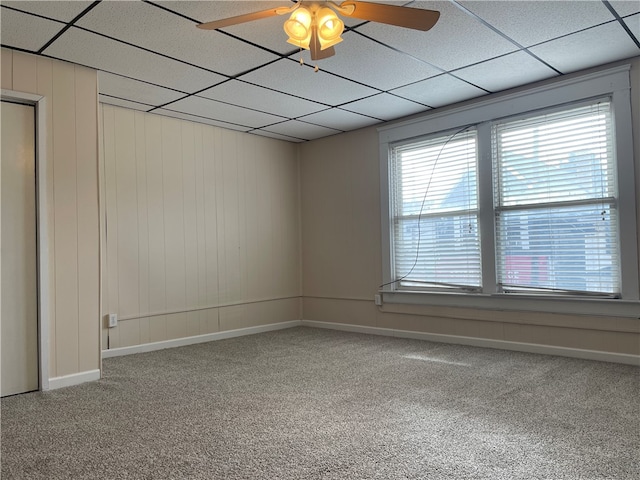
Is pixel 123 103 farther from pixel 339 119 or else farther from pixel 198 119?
pixel 339 119

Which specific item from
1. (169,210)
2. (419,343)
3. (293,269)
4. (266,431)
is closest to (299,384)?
(266,431)

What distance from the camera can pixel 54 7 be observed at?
2.77 meters

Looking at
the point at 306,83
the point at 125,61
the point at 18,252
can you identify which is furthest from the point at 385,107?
the point at 18,252

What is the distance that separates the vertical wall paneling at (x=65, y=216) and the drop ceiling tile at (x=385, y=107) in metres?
2.48

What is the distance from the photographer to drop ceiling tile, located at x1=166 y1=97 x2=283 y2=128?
4.60 metres

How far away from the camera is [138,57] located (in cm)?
349

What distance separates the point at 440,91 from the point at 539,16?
142 centimetres

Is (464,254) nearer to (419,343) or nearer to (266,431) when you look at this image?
(419,343)

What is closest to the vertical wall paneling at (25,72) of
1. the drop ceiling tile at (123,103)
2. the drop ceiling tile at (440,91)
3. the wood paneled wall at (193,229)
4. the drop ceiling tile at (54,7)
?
the drop ceiling tile at (54,7)

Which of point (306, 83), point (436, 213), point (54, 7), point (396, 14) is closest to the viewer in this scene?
point (396, 14)

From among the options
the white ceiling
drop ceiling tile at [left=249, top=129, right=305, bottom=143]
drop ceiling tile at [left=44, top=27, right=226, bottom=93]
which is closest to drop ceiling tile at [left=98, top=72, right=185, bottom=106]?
the white ceiling

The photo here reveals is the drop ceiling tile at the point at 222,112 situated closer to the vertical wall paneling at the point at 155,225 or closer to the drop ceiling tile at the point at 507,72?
the vertical wall paneling at the point at 155,225

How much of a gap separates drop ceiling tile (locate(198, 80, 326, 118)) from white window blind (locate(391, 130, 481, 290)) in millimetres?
1216

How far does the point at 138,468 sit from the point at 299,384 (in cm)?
147
